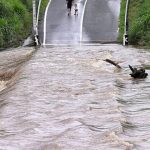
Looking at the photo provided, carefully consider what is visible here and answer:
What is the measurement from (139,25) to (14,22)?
7.34 m

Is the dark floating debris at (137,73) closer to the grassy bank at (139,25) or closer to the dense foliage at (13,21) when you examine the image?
the grassy bank at (139,25)

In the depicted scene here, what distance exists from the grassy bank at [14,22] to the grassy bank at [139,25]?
573 cm

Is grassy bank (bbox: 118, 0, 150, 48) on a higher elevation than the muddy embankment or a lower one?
higher

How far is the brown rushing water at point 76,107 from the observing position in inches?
409

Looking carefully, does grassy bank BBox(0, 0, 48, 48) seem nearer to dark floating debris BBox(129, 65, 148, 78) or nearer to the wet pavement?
the wet pavement

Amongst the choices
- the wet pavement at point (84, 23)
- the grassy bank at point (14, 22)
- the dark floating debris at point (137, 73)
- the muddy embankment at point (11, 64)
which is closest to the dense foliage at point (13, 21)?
the grassy bank at point (14, 22)

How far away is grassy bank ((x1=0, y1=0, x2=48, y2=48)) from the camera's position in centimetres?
2661

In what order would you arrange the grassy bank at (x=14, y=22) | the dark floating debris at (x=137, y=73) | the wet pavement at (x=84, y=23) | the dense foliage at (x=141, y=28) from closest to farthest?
the dark floating debris at (x=137, y=73) < the dense foliage at (x=141, y=28) < the grassy bank at (x=14, y=22) < the wet pavement at (x=84, y=23)

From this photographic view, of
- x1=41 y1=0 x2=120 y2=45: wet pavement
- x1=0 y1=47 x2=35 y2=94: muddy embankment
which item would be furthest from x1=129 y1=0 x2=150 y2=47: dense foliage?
x1=0 y1=47 x2=35 y2=94: muddy embankment

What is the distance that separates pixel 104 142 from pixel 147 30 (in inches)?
653

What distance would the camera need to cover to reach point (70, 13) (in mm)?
31734

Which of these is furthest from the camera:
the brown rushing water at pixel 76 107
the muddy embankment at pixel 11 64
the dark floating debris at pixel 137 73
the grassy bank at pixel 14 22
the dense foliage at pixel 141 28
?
the grassy bank at pixel 14 22

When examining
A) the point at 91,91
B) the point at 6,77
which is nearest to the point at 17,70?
the point at 6,77

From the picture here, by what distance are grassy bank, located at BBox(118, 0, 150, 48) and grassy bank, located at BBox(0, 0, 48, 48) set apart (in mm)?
5731
